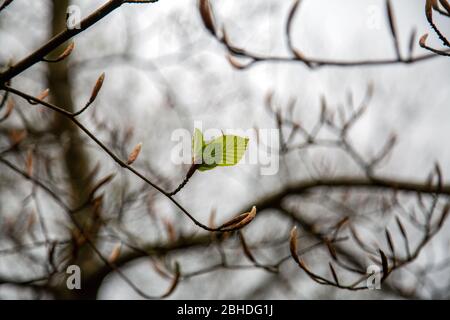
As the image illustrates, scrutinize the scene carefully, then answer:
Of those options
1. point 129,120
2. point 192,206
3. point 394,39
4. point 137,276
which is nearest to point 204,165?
point 394,39

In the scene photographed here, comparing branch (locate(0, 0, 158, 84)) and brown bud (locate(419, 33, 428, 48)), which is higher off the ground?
branch (locate(0, 0, 158, 84))

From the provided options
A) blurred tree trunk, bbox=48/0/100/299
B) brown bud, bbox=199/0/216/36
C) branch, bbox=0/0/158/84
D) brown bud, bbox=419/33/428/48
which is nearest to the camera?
branch, bbox=0/0/158/84

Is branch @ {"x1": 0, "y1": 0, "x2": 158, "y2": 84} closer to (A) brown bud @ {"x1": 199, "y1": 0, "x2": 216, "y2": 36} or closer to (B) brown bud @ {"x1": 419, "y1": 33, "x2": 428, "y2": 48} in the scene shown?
(A) brown bud @ {"x1": 199, "y1": 0, "x2": 216, "y2": 36}

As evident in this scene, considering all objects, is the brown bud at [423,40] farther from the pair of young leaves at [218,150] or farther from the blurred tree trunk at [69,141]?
the blurred tree trunk at [69,141]

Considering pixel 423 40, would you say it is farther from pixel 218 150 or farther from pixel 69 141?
pixel 69 141

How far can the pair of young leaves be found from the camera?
26.5 inches

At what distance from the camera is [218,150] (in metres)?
0.69

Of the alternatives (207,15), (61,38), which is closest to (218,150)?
(61,38)

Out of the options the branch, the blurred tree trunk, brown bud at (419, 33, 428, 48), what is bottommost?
the blurred tree trunk

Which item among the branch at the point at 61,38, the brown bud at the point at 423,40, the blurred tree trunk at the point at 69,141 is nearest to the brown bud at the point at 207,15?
the branch at the point at 61,38

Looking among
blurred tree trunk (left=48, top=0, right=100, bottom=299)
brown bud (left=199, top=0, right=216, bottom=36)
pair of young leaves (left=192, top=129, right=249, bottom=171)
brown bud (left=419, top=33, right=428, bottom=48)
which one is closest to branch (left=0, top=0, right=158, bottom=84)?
pair of young leaves (left=192, top=129, right=249, bottom=171)

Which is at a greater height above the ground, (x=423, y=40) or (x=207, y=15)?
(x=207, y=15)

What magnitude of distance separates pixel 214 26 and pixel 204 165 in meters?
0.52
